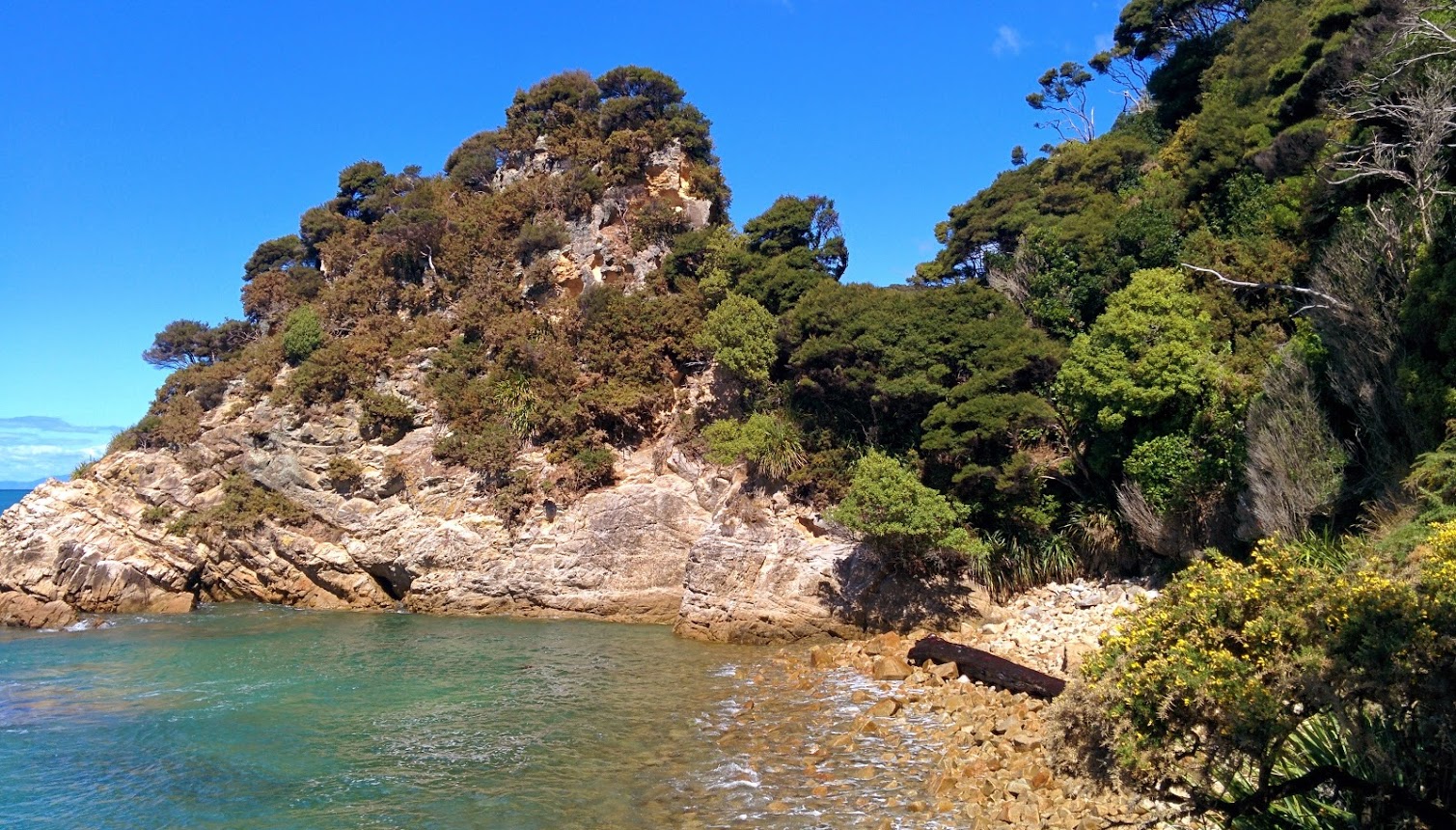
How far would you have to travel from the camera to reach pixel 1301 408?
16312mm

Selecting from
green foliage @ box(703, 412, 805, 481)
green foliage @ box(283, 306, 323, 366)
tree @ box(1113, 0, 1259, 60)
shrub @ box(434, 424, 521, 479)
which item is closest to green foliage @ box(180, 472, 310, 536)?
shrub @ box(434, 424, 521, 479)

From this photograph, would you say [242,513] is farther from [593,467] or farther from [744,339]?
[744,339]

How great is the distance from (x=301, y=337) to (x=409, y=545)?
1166 centimetres

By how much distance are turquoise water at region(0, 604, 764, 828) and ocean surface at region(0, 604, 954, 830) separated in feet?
0.16

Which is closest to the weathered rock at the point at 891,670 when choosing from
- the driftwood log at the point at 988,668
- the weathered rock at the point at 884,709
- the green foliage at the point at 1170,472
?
the driftwood log at the point at 988,668

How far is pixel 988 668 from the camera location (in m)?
16.4

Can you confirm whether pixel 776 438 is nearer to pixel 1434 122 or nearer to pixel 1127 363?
pixel 1127 363

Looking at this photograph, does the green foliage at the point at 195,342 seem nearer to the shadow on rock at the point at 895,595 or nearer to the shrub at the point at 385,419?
the shrub at the point at 385,419

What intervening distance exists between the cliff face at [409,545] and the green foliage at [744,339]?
3.33 m

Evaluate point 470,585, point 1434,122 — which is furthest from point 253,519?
point 1434,122

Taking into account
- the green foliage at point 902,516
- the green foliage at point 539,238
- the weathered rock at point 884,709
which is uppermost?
the green foliage at point 539,238

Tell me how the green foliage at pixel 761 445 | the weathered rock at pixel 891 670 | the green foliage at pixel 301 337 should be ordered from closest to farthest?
Result: the weathered rock at pixel 891 670 < the green foliage at pixel 761 445 < the green foliage at pixel 301 337

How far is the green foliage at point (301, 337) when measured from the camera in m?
34.9

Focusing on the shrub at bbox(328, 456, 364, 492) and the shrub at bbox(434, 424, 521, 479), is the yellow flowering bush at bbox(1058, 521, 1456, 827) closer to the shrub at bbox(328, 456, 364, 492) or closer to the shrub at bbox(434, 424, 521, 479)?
the shrub at bbox(434, 424, 521, 479)
